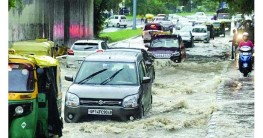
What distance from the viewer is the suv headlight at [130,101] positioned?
15062 millimetres

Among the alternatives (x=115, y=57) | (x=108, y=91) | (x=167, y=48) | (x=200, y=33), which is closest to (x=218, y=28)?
(x=200, y=33)

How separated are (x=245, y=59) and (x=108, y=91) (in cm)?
1100

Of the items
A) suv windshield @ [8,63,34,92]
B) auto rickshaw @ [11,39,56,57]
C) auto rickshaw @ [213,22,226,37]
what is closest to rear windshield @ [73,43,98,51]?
auto rickshaw @ [11,39,56,57]

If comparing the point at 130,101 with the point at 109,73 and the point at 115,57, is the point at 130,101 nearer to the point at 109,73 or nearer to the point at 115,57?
the point at 109,73

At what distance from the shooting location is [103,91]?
1514 cm

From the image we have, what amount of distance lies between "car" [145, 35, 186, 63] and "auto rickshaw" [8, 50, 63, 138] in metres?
19.7

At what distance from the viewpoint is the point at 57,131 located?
1177 cm

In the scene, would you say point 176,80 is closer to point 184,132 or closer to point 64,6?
point 184,132

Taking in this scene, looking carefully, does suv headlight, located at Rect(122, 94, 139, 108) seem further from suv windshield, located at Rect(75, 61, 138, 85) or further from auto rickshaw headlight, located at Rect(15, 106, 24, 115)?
auto rickshaw headlight, located at Rect(15, 106, 24, 115)
